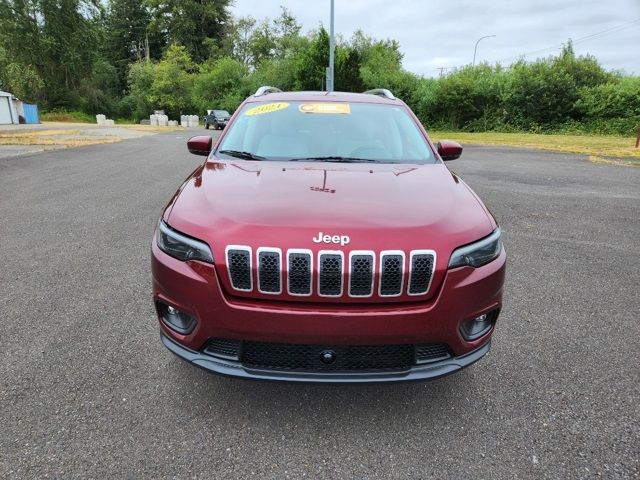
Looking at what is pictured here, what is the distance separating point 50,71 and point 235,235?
58.9 meters

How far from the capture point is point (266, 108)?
386 centimetres

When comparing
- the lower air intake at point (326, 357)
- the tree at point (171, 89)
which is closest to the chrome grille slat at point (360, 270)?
the lower air intake at point (326, 357)

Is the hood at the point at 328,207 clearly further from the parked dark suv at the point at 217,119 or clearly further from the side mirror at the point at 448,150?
the parked dark suv at the point at 217,119


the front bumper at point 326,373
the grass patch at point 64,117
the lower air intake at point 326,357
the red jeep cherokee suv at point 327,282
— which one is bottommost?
the front bumper at point 326,373

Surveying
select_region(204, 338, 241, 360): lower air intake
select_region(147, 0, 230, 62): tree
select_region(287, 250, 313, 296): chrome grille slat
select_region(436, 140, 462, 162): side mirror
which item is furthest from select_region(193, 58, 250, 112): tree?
select_region(287, 250, 313, 296): chrome grille slat

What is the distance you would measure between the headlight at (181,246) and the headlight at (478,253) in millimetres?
1130

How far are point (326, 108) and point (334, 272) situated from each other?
2137 mm

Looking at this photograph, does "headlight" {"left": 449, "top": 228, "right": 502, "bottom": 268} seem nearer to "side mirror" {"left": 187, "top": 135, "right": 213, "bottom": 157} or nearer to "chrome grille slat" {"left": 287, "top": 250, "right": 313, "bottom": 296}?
"chrome grille slat" {"left": 287, "top": 250, "right": 313, "bottom": 296}

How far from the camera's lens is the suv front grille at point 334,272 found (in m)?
2.04

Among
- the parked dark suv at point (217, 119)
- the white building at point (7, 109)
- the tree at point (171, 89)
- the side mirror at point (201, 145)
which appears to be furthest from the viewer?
the tree at point (171, 89)

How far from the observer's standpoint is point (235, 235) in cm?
212

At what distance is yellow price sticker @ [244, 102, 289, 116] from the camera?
3.81 m

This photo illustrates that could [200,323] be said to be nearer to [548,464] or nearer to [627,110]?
[548,464]

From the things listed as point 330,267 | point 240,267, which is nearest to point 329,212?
point 330,267
